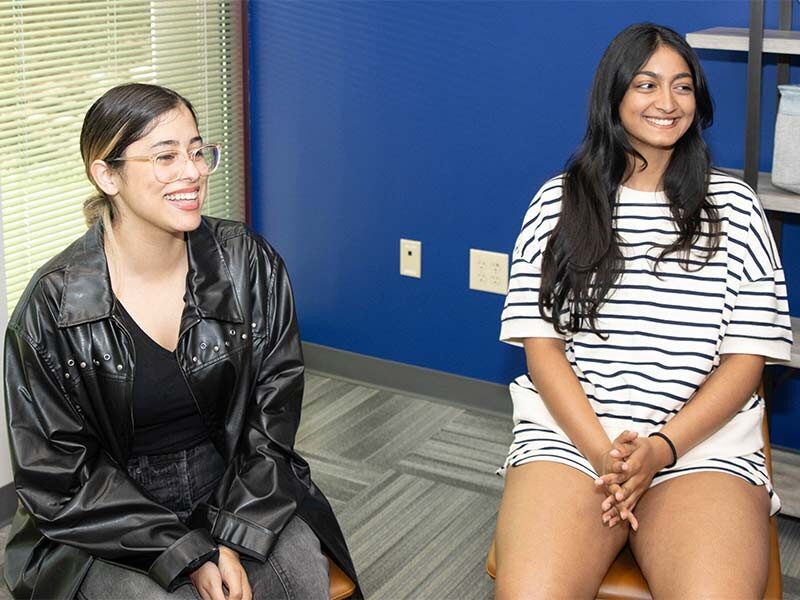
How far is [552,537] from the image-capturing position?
185 cm

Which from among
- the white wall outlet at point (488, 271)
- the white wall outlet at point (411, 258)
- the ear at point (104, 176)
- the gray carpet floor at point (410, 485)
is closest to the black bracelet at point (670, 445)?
the gray carpet floor at point (410, 485)

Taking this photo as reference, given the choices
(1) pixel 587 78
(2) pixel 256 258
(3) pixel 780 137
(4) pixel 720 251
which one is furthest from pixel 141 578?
(1) pixel 587 78

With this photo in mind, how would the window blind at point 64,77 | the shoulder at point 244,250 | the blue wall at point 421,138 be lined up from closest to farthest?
1. the shoulder at point 244,250
2. the window blind at point 64,77
3. the blue wall at point 421,138

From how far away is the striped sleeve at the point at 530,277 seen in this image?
2.10 m

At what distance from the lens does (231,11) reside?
3.54m

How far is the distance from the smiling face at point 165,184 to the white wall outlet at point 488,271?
1.48 m

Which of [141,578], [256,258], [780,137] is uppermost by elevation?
[780,137]

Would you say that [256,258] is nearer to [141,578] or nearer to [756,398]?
[141,578]

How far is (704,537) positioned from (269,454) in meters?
0.71

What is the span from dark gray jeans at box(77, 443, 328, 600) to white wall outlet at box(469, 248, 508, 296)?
1458 mm

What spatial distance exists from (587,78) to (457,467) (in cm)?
107

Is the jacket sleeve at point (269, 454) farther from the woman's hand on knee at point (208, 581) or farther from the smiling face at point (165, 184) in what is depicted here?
the smiling face at point (165, 184)

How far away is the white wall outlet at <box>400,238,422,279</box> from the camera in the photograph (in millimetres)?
3416

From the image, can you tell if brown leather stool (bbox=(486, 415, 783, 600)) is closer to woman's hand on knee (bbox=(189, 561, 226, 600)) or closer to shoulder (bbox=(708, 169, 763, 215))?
woman's hand on knee (bbox=(189, 561, 226, 600))
